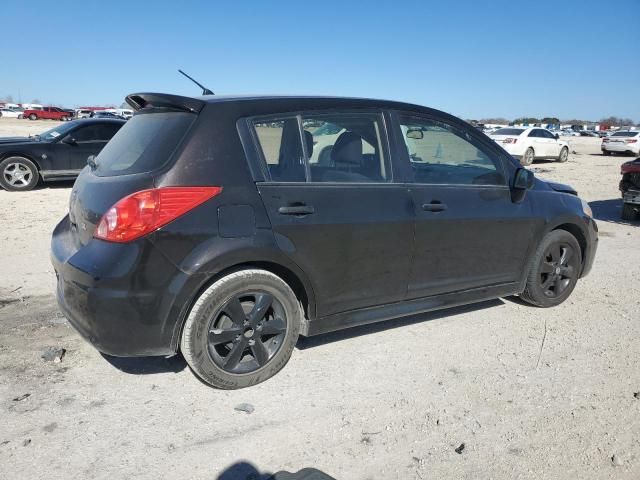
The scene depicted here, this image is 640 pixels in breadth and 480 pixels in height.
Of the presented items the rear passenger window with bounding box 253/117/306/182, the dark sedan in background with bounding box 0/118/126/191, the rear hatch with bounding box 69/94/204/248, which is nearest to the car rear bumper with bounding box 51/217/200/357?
the rear hatch with bounding box 69/94/204/248

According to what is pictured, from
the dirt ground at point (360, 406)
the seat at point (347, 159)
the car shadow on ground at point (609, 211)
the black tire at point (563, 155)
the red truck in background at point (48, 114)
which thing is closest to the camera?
the dirt ground at point (360, 406)

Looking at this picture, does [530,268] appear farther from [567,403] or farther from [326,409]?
[326,409]

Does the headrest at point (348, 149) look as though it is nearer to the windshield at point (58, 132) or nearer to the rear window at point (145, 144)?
the rear window at point (145, 144)

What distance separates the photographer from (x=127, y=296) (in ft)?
9.35

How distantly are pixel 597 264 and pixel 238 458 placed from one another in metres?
5.43

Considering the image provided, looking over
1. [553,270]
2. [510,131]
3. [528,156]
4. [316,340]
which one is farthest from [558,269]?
[510,131]

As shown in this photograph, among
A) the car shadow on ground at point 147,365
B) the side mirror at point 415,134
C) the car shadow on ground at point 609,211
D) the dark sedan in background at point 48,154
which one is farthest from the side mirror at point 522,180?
the dark sedan in background at point 48,154

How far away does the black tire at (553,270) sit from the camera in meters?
4.60

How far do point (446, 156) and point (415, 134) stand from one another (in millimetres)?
358

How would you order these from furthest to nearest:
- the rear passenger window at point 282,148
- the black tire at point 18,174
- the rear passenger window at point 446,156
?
the black tire at point 18,174
the rear passenger window at point 446,156
the rear passenger window at point 282,148

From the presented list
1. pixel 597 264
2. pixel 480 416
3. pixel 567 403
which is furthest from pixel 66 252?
pixel 597 264

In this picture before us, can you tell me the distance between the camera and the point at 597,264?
21.0 ft

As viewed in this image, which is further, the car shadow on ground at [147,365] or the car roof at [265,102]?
the car shadow on ground at [147,365]

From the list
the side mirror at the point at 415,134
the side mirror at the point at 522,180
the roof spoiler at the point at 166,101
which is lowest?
the side mirror at the point at 522,180
